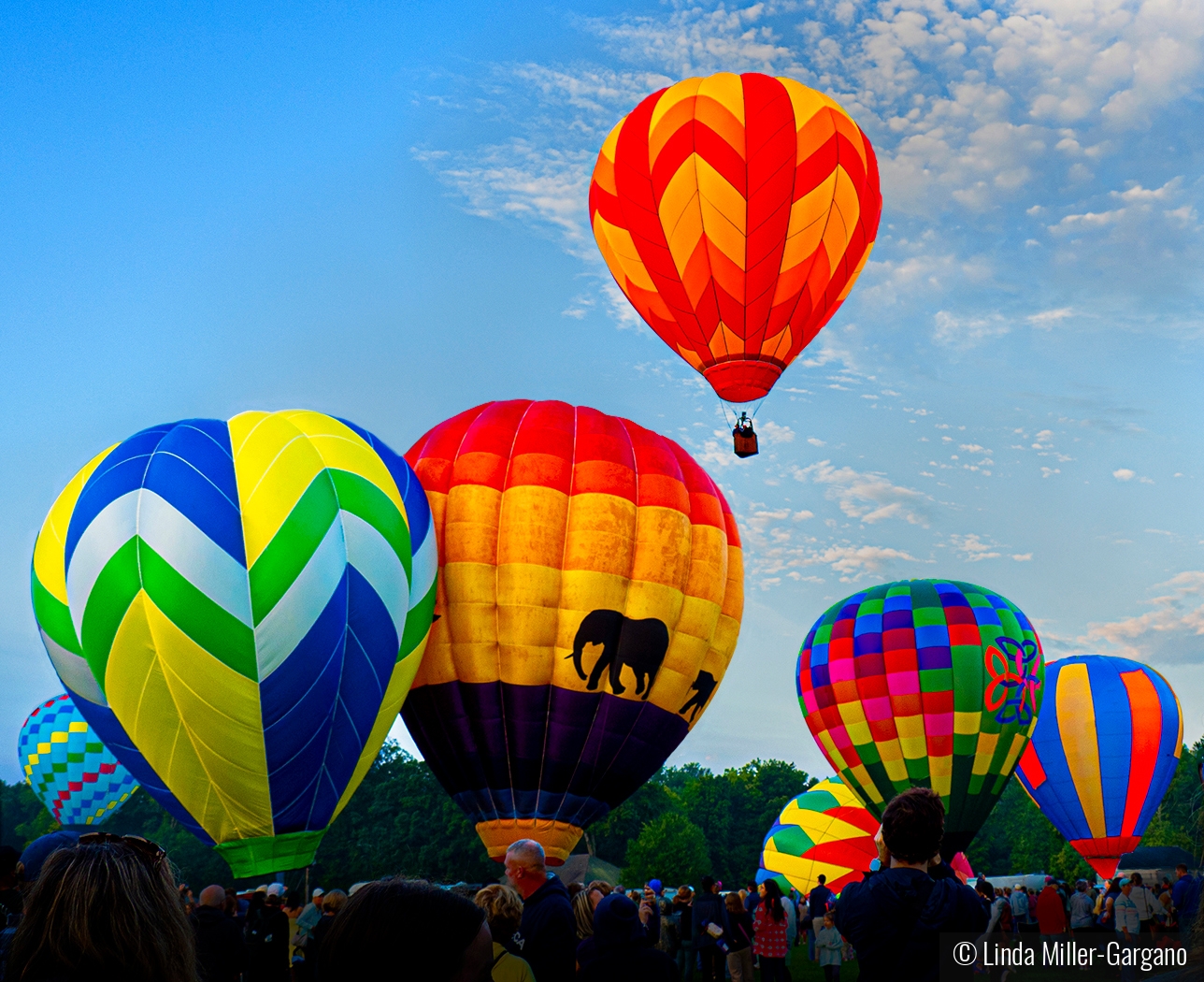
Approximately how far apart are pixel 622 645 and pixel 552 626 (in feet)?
2.87

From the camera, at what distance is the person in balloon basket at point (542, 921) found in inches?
163

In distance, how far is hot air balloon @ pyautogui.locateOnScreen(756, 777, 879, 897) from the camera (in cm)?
2438

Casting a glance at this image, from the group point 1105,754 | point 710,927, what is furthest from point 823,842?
point 710,927

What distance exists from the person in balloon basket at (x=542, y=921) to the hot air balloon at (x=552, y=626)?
831cm

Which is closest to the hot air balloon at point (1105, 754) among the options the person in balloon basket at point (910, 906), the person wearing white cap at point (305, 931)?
the person wearing white cap at point (305, 931)

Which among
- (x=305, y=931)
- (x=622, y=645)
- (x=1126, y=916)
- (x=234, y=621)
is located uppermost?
(x=622, y=645)

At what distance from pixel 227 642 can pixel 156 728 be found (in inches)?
43.8

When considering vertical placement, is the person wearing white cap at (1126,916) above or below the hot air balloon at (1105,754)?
below

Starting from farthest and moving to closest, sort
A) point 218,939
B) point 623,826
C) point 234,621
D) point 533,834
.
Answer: point 623,826
point 533,834
point 234,621
point 218,939

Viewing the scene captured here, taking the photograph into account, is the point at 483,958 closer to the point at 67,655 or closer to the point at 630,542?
the point at 67,655

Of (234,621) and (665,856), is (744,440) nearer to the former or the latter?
(234,621)

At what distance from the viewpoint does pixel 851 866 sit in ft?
79.5

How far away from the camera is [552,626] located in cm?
1272

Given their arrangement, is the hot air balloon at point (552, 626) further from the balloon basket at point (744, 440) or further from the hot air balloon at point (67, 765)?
the hot air balloon at point (67, 765)
